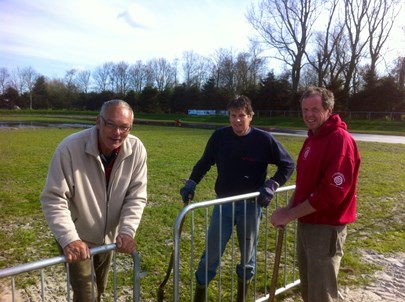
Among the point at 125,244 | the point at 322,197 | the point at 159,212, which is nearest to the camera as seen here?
the point at 125,244

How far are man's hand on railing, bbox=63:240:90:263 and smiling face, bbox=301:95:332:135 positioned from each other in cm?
189

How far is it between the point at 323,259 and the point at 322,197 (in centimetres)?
55

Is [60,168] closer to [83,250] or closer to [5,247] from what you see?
[83,250]

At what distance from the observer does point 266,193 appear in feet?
11.4

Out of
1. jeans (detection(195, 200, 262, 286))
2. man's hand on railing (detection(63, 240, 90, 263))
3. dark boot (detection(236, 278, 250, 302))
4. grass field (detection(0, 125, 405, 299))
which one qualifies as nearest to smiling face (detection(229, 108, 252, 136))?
jeans (detection(195, 200, 262, 286))

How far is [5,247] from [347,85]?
42157 mm

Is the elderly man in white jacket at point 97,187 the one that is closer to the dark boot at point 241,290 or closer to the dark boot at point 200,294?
the dark boot at point 200,294

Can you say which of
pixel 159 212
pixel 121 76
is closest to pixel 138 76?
pixel 121 76

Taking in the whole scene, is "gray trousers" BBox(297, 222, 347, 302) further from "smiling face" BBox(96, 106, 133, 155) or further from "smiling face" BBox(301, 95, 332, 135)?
"smiling face" BBox(96, 106, 133, 155)

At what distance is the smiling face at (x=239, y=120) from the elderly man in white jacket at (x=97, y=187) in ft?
3.42

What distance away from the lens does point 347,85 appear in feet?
136

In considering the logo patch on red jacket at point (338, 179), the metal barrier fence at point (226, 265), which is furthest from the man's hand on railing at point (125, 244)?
the logo patch on red jacket at point (338, 179)

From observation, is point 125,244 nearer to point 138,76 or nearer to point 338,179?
point 338,179

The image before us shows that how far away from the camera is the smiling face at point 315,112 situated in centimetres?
285
